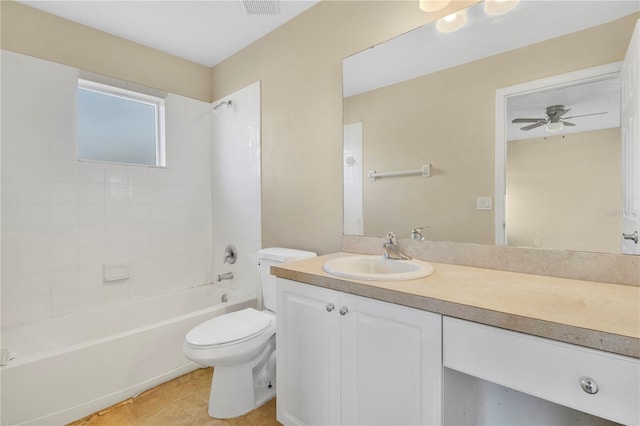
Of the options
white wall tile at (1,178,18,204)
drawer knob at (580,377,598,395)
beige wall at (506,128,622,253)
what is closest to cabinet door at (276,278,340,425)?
drawer knob at (580,377,598,395)

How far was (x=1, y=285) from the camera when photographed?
6.05ft

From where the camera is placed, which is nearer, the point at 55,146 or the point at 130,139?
the point at 55,146

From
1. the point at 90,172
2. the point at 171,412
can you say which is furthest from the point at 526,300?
the point at 90,172

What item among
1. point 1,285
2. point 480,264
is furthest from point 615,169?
point 1,285

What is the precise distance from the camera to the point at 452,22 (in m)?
1.42

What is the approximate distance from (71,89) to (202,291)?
184 centimetres

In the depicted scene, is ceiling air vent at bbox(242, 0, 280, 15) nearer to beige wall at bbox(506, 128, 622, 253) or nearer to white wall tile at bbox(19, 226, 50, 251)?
beige wall at bbox(506, 128, 622, 253)

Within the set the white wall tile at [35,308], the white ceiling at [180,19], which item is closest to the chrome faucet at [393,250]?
the white ceiling at [180,19]

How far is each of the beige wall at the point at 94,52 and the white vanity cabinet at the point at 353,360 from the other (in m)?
2.21

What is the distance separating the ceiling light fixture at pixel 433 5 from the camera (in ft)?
4.75

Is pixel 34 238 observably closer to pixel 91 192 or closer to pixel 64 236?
pixel 64 236

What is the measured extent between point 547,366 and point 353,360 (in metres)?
0.61

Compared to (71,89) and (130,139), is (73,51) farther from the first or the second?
(130,139)

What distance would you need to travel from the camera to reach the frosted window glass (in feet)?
7.24
